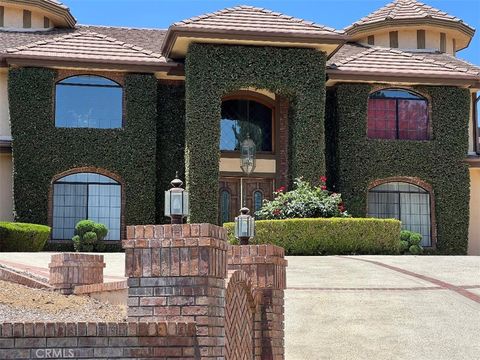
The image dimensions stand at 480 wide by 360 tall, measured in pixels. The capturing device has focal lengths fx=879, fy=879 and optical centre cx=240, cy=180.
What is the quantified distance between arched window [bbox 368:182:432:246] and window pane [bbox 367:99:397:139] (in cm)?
159

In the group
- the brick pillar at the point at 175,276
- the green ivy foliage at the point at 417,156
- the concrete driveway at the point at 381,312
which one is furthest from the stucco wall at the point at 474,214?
the brick pillar at the point at 175,276

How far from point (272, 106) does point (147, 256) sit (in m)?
21.7

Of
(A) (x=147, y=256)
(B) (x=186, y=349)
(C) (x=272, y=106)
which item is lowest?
(B) (x=186, y=349)

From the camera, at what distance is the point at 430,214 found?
1096 inches

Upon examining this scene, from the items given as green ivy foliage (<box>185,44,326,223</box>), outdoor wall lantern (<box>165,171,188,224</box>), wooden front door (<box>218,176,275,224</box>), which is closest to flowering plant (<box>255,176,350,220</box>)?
green ivy foliage (<box>185,44,326,223</box>)

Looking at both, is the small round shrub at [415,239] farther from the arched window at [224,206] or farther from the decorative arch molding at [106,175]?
the decorative arch molding at [106,175]

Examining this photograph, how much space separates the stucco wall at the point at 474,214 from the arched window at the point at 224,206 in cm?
809

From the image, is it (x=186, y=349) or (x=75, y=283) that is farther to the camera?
(x=75, y=283)

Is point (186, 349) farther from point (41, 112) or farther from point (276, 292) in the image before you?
point (41, 112)

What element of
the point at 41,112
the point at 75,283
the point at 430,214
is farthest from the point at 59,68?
the point at 75,283

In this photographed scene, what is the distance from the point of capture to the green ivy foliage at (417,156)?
27250mm

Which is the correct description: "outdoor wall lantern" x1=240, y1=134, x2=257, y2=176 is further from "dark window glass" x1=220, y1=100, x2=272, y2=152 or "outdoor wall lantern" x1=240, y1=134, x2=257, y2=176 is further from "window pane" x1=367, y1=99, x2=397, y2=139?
"window pane" x1=367, y1=99, x2=397, y2=139

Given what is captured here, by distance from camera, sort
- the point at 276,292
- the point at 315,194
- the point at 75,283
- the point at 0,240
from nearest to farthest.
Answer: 1. the point at 276,292
2. the point at 75,283
3. the point at 0,240
4. the point at 315,194

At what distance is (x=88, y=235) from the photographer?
81.2 feet
